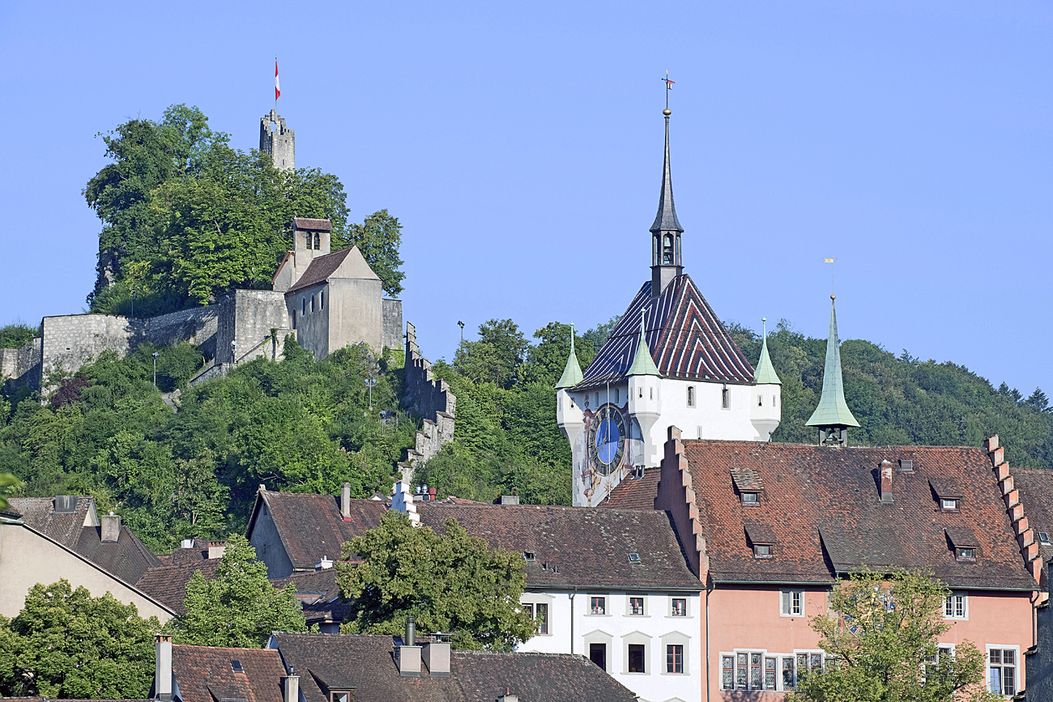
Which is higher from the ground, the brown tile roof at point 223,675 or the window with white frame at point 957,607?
the window with white frame at point 957,607

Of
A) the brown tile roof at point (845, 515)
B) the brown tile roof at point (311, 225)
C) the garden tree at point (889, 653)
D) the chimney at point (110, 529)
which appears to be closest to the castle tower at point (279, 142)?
the brown tile roof at point (311, 225)

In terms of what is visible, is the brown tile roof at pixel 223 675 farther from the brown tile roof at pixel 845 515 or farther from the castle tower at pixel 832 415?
the castle tower at pixel 832 415

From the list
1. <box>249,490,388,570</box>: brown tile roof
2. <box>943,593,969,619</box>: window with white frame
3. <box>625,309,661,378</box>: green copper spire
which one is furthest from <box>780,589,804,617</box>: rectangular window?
<box>625,309,661,378</box>: green copper spire

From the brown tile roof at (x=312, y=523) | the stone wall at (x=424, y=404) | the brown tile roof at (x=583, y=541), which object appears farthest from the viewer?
the stone wall at (x=424, y=404)

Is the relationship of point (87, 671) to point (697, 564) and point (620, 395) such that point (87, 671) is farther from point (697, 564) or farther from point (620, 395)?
point (620, 395)

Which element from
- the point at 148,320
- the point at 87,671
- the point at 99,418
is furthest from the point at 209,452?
the point at 87,671

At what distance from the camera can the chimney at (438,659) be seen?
56.8 m

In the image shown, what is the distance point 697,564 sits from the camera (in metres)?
70.8

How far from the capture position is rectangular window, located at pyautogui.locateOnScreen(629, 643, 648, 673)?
6969 centimetres

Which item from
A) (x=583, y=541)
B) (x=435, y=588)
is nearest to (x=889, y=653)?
(x=435, y=588)

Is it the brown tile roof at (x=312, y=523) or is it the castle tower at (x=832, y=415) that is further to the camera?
the castle tower at (x=832, y=415)

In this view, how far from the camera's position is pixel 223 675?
178ft

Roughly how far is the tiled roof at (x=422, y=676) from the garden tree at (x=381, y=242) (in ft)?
213

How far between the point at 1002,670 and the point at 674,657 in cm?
826
